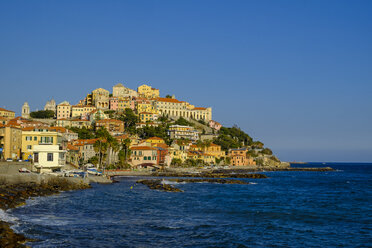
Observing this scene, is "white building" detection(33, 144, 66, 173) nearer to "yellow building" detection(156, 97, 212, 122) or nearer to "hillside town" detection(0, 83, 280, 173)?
"hillside town" detection(0, 83, 280, 173)

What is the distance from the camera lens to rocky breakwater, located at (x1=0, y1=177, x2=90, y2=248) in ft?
66.6

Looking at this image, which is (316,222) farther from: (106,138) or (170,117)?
(170,117)

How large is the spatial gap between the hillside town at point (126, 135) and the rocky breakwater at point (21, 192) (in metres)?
5.22

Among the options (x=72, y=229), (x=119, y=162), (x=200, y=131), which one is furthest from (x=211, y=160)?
(x=72, y=229)

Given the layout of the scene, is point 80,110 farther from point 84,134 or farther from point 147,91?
point 147,91

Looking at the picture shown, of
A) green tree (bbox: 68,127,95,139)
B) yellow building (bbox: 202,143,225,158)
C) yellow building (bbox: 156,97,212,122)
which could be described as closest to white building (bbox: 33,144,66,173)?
green tree (bbox: 68,127,95,139)

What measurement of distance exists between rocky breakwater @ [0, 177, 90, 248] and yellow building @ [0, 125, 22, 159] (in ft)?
54.9

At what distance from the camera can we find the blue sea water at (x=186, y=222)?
24.0 metres

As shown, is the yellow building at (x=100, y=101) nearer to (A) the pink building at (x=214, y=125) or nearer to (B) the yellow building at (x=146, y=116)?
(B) the yellow building at (x=146, y=116)

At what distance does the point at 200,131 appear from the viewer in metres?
160

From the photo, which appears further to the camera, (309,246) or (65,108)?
(65,108)

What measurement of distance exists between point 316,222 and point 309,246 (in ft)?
31.5

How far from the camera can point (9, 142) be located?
6219cm

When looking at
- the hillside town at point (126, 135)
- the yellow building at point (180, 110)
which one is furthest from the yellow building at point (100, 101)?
the yellow building at point (180, 110)
